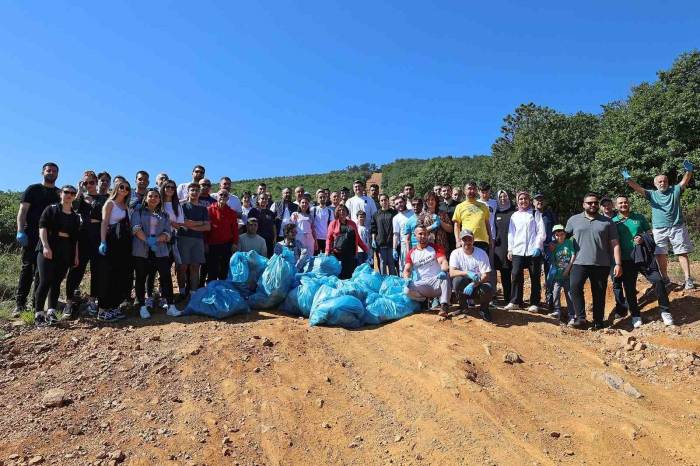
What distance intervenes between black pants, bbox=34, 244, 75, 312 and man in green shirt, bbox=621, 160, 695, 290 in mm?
7044

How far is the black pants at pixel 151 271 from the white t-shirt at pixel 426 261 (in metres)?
3.09

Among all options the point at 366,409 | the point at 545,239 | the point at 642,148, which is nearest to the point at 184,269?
the point at 366,409

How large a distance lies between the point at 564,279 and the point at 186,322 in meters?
4.79

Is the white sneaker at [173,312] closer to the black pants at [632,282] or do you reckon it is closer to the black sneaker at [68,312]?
the black sneaker at [68,312]

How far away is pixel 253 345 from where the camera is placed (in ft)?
14.5

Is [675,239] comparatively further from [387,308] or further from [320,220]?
[320,220]

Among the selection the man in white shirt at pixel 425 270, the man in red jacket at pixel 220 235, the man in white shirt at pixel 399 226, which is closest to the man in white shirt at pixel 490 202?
the man in white shirt at pixel 425 270

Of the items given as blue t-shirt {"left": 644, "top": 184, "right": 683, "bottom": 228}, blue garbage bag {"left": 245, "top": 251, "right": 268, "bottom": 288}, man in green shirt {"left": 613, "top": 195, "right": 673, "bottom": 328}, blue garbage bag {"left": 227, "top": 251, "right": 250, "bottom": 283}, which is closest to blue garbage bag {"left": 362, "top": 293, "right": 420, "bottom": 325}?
blue garbage bag {"left": 245, "top": 251, "right": 268, "bottom": 288}

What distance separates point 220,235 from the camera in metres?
6.01

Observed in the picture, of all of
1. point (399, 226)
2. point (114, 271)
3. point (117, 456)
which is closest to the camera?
point (117, 456)

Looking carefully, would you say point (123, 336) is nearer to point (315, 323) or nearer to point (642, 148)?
point (315, 323)

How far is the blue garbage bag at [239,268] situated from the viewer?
18.4 ft

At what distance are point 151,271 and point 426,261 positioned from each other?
351 cm

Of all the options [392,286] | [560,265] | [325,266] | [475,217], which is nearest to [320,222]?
[325,266]
